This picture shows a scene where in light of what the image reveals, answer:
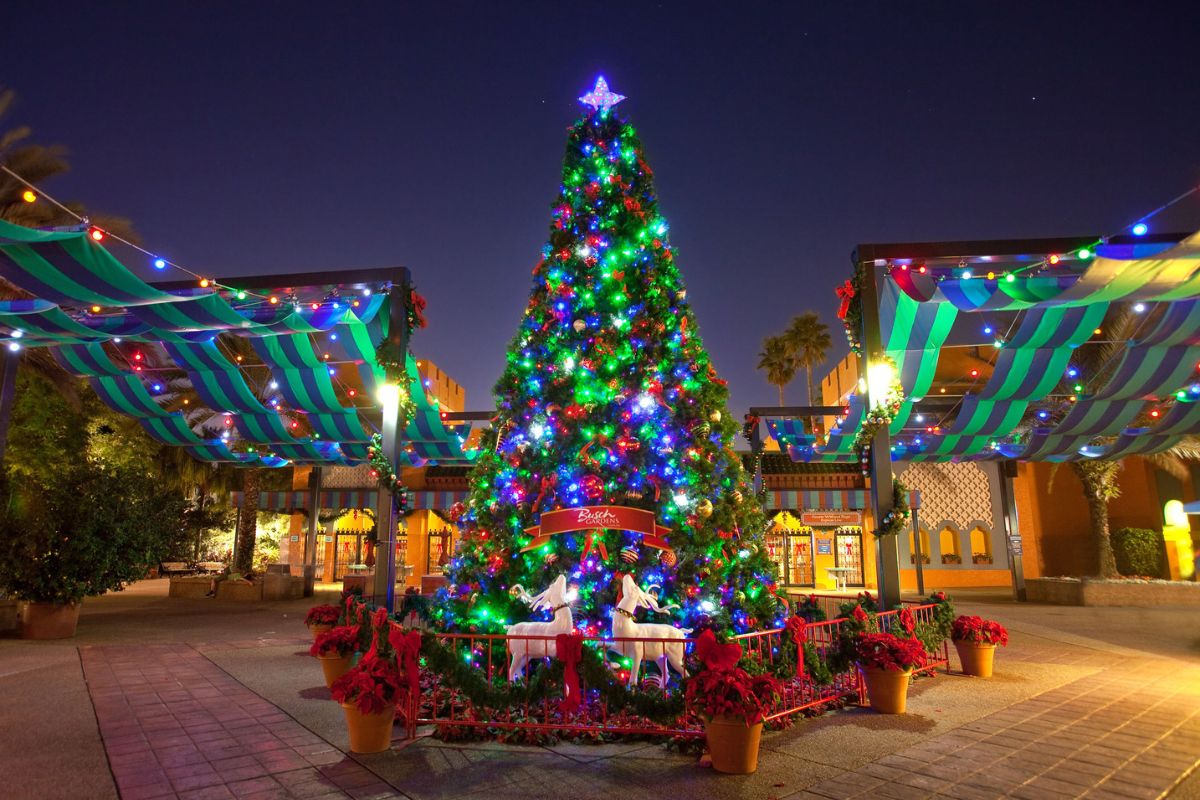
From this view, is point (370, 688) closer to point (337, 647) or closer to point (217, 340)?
point (337, 647)

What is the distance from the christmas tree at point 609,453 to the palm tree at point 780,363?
4134 cm

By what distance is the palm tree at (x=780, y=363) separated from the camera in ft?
160

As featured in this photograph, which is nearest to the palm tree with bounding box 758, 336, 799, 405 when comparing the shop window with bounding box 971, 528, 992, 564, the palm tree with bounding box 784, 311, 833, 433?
the palm tree with bounding box 784, 311, 833, 433

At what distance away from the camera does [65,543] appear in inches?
487

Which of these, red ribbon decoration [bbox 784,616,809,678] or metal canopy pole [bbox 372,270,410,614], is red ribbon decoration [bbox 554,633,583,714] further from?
metal canopy pole [bbox 372,270,410,614]

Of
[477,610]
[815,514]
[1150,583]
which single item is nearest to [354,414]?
[477,610]

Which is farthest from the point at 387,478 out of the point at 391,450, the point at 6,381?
the point at 6,381

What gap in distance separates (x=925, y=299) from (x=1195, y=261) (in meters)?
3.15

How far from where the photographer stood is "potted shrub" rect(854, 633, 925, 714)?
6.97 meters

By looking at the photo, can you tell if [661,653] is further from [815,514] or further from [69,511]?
[815,514]

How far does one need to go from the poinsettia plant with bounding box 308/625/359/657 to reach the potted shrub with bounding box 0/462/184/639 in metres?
7.92

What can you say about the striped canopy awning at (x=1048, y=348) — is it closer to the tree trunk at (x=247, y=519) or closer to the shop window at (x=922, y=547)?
the shop window at (x=922, y=547)

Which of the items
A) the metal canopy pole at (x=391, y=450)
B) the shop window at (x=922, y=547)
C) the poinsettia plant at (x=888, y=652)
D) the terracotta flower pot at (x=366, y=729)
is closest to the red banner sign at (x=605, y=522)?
the poinsettia plant at (x=888, y=652)

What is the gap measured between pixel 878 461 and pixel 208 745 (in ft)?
27.4
